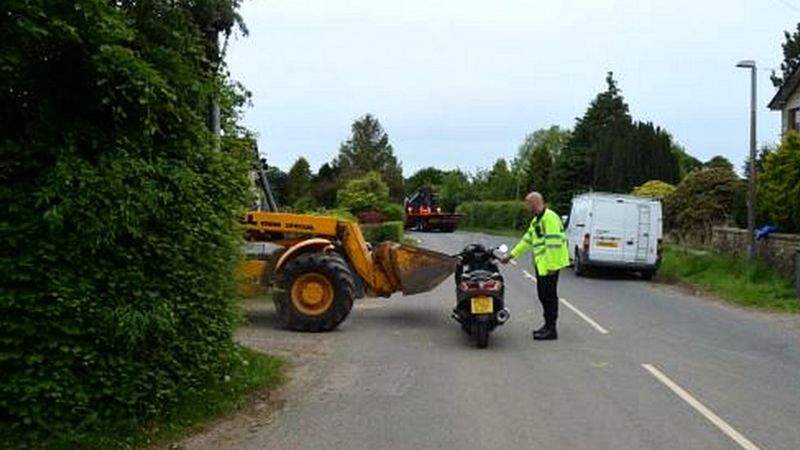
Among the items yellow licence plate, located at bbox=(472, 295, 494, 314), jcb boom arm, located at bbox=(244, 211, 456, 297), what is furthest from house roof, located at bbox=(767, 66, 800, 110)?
yellow licence plate, located at bbox=(472, 295, 494, 314)

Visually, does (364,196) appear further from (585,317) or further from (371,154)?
(585,317)

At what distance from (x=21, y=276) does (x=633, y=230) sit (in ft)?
69.3

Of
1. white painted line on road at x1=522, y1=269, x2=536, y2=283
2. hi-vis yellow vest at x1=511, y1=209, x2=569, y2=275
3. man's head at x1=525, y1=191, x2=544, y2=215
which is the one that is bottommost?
white painted line on road at x1=522, y1=269, x2=536, y2=283

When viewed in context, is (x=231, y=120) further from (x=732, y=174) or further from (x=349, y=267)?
(x=732, y=174)

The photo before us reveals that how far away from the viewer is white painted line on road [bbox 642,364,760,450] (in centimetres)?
782

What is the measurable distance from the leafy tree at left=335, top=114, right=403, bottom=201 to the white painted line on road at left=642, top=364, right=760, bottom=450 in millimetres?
74791

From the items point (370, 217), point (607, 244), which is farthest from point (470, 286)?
point (370, 217)

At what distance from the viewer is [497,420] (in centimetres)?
847

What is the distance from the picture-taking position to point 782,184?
1153 inches

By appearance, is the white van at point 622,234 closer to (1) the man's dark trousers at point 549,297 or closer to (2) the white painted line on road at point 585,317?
(2) the white painted line on road at point 585,317

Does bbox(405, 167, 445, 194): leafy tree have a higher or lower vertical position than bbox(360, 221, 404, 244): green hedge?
higher

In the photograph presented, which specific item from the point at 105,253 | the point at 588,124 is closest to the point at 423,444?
the point at 105,253

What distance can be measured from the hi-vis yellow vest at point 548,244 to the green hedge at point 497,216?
186 ft

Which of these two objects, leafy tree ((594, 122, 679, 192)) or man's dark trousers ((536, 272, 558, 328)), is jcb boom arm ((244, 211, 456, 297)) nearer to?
man's dark trousers ((536, 272, 558, 328))
